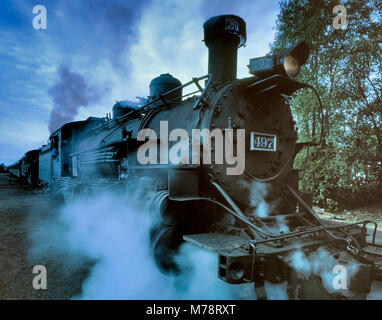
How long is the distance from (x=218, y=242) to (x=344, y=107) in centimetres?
760

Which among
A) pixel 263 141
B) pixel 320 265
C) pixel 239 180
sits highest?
pixel 263 141

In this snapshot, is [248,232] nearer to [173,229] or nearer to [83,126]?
[173,229]

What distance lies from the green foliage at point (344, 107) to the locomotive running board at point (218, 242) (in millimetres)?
6674

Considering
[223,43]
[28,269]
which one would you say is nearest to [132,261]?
[28,269]

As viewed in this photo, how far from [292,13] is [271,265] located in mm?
10139

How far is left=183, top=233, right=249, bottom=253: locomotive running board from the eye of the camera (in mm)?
2193

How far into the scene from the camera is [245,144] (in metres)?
3.14

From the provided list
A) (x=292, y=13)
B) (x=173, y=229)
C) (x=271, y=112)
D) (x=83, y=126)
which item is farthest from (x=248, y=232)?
(x=292, y=13)

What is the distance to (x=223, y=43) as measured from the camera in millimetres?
3762

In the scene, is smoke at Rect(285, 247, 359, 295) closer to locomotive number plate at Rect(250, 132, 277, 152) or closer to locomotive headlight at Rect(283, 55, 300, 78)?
locomotive number plate at Rect(250, 132, 277, 152)

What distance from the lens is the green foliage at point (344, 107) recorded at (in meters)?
7.81

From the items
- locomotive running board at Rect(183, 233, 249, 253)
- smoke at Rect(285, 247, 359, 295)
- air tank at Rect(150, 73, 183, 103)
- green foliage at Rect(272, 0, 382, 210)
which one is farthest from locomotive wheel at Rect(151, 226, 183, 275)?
green foliage at Rect(272, 0, 382, 210)

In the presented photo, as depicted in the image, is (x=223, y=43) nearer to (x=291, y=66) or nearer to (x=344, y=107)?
(x=291, y=66)
